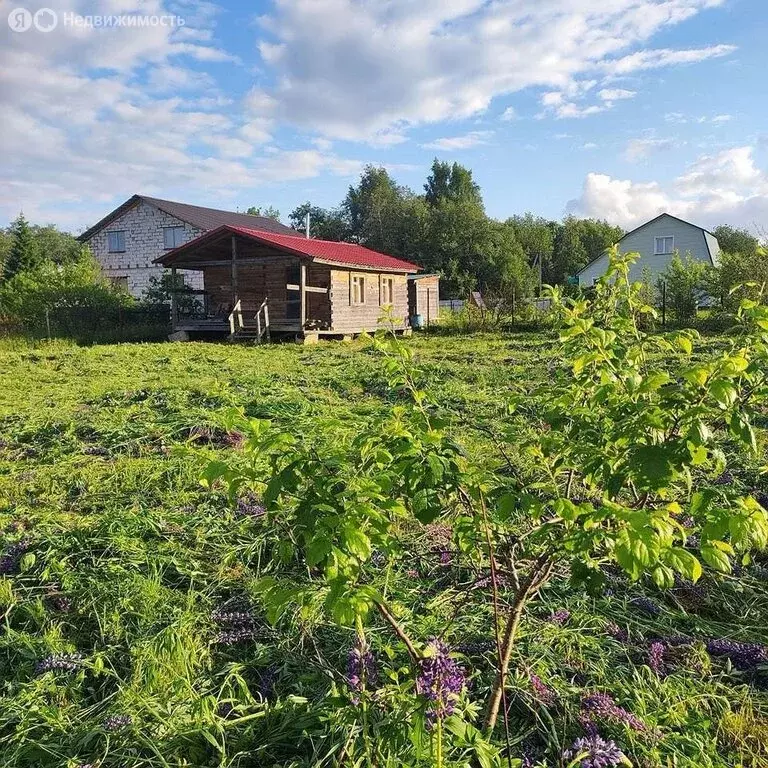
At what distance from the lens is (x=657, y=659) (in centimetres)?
248

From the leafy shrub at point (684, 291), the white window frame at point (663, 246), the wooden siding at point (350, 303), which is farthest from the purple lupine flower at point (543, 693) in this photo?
the white window frame at point (663, 246)

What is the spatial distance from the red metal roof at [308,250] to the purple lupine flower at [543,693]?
Result: 56.0 ft

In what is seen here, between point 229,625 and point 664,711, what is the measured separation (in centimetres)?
181

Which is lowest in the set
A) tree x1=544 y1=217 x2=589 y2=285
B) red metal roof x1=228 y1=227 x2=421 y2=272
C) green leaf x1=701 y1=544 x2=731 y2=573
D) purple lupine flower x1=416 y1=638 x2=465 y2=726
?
purple lupine flower x1=416 y1=638 x2=465 y2=726

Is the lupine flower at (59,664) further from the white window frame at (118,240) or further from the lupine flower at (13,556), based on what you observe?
the white window frame at (118,240)

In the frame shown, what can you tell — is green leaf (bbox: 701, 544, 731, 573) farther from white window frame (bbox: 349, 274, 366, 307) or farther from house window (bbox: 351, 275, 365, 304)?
house window (bbox: 351, 275, 365, 304)

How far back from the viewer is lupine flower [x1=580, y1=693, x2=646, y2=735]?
2.10 meters

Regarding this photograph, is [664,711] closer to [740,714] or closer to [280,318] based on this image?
[740,714]

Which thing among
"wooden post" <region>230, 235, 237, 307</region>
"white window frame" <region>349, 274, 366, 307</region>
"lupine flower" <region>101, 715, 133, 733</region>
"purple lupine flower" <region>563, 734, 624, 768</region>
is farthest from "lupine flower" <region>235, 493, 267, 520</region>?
"white window frame" <region>349, 274, 366, 307</region>

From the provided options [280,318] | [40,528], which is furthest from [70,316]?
[40,528]

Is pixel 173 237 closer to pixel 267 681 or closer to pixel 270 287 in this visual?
pixel 270 287

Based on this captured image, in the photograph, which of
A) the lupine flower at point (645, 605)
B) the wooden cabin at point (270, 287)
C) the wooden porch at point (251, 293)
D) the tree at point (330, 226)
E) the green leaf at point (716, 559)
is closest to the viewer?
the green leaf at point (716, 559)

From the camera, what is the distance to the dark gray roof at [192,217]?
3012cm

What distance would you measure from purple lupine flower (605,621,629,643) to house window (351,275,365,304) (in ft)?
63.3
